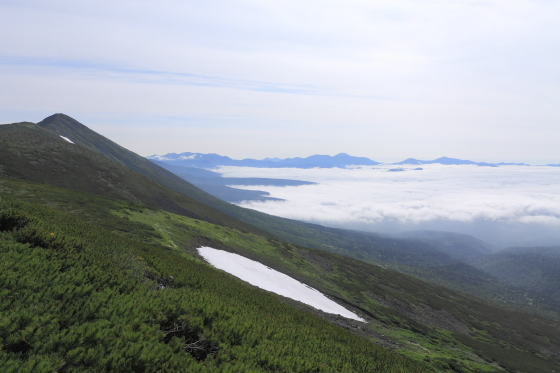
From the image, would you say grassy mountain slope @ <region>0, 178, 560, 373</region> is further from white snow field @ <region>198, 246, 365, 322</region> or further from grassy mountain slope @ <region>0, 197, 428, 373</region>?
grassy mountain slope @ <region>0, 197, 428, 373</region>

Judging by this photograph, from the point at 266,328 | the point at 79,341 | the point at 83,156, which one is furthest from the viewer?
the point at 83,156

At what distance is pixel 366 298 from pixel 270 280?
41859 millimetres

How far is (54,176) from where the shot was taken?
10719cm

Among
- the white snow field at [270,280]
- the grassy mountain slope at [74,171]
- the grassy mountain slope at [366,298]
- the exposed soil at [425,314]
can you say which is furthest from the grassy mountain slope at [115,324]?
the grassy mountain slope at [74,171]

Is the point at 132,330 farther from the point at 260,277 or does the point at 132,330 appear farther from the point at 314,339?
the point at 260,277

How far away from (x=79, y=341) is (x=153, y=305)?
12.2 feet

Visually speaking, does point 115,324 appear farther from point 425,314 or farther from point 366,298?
point 425,314

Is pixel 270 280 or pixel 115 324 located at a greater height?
pixel 115 324

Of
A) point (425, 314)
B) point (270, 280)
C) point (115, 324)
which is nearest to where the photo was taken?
point (115, 324)

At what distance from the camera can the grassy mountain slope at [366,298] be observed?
49.2 meters

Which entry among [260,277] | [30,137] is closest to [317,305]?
[260,277]

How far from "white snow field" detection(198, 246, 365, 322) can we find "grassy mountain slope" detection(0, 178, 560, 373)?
4329mm

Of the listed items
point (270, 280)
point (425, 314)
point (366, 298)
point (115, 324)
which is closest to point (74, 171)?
point (270, 280)

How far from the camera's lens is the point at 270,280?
Result: 2163 inches
